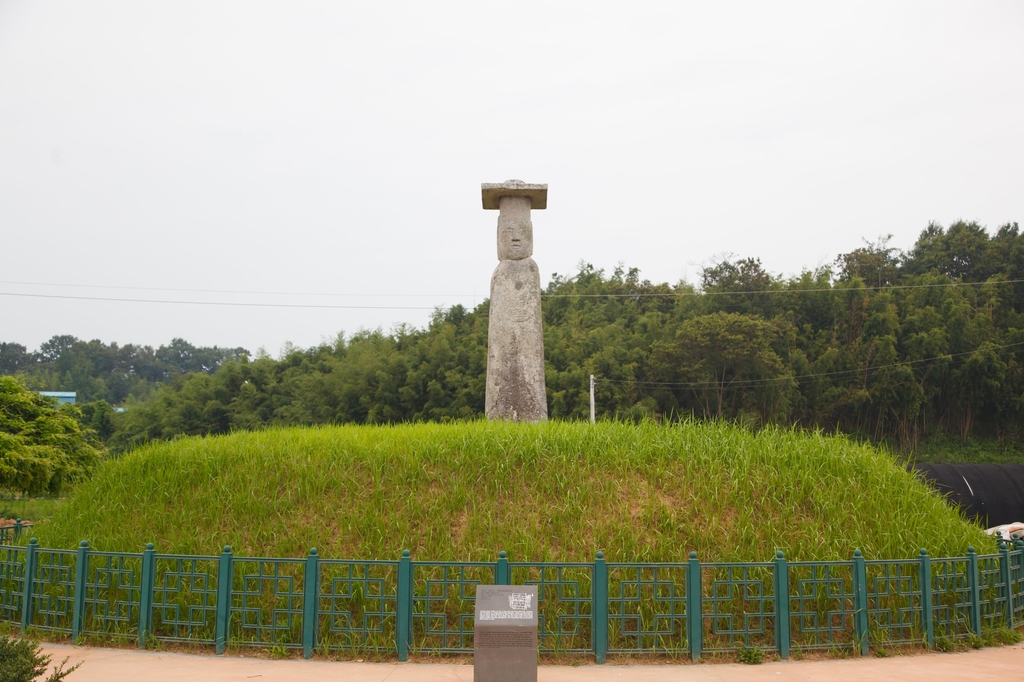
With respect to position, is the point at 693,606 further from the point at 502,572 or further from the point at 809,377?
the point at 809,377

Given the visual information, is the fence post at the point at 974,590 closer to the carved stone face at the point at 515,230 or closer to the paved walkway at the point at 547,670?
the paved walkway at the point at 547,670

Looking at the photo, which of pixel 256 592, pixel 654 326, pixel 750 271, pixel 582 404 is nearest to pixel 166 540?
pixel 256 592

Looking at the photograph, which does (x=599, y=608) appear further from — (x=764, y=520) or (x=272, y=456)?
(x=272, y=456)

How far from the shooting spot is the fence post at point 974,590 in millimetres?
7387

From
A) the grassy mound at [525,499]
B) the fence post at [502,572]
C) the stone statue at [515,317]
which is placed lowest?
the fence post at [502,572]

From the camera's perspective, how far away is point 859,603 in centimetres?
697

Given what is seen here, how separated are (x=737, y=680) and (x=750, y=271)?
31.4 meters

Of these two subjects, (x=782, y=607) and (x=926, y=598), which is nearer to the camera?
(x=782, y=607)

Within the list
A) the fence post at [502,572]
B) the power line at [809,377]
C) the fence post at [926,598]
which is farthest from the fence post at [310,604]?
the power line at [809,377]

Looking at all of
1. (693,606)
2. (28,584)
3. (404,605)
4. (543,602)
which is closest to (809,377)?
(693,606)

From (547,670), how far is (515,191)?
7240 mm

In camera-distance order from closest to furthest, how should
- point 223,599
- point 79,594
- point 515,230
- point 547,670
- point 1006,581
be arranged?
point 547,670 < point 223,599 < point 79,594 < point 1006,581 < point 515,230

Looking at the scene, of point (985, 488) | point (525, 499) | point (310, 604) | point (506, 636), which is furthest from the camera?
point (985, 488)

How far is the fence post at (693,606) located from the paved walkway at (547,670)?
0.22 meters
